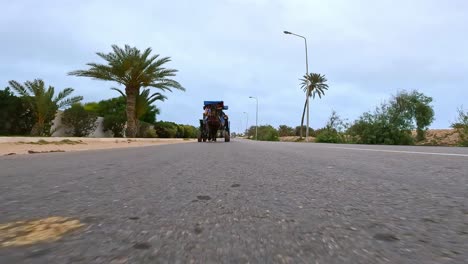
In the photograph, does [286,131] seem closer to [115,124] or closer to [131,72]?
[115,124]

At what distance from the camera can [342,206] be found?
1754mm

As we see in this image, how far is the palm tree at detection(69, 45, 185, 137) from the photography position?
24125 millimetres

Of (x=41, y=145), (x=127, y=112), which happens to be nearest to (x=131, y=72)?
(x=127, y=112)

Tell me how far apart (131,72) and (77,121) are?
5828mm

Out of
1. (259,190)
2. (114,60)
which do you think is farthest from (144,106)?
(259,190)

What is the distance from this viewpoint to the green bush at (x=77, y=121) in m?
26.5

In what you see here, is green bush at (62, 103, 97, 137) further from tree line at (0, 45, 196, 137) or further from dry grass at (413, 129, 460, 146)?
dry grass at (413, 129, 460, 146)

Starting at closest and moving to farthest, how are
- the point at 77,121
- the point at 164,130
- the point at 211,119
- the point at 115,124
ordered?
1. the point at 211,119
2. the point at 77,121
3. the point at 115,124
4. the point at 164,130

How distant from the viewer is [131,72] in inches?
976

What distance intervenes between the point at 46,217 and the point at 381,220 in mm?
1298

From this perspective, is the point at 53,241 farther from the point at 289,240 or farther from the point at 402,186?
the point at 402,186

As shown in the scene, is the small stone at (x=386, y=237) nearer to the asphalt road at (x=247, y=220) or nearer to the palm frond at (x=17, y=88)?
the asphalt road at (x=247, y=220)

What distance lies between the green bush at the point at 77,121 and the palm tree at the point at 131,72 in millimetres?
3514

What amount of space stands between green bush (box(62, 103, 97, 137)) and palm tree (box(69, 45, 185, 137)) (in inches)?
138
